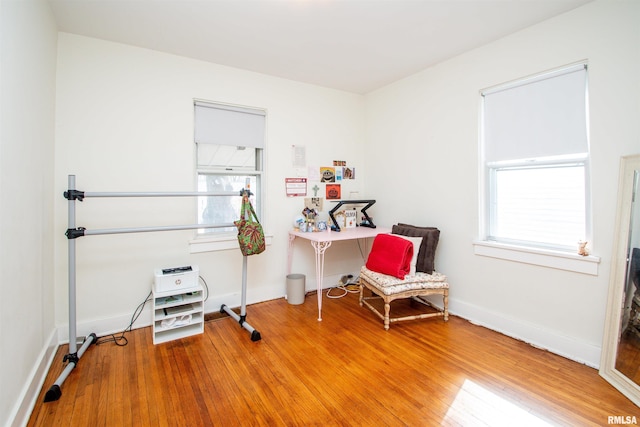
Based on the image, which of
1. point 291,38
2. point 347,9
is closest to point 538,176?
point 347,9

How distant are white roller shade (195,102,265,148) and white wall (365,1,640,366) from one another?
1.54 m

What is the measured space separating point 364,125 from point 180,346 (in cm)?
332

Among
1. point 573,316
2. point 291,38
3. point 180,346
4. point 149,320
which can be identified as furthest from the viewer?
point 149,320

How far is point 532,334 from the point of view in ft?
7.88

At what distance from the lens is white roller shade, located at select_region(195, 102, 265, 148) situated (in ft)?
9.78

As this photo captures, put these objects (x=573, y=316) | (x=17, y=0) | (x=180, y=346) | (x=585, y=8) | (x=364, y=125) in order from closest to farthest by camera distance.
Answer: (x=17, y=0)
(x=585, y=8)
(x=573, y=316)
(x=180, y=346)
(x=364, y=125)

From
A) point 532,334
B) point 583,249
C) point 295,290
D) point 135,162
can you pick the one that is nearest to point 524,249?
point 583,249

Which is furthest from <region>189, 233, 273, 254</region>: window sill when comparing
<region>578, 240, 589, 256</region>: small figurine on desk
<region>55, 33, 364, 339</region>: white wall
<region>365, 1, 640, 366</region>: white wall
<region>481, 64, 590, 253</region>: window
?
<region>578, 240, 589, 256</region>: small figurine on desk

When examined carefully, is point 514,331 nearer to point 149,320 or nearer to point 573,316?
point 573,316

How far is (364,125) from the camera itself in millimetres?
4082

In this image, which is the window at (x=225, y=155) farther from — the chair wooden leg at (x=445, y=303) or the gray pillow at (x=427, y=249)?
the chair wooden leg at (x=445, y=303)

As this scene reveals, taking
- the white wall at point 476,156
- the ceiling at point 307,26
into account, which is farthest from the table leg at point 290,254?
the ceiling at point 307,26

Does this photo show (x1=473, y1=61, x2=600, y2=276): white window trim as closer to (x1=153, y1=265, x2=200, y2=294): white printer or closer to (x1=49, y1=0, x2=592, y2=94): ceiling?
(x1=49, y1=0, x2=592, y2=94): ceiling

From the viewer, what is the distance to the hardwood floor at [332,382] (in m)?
1.64
